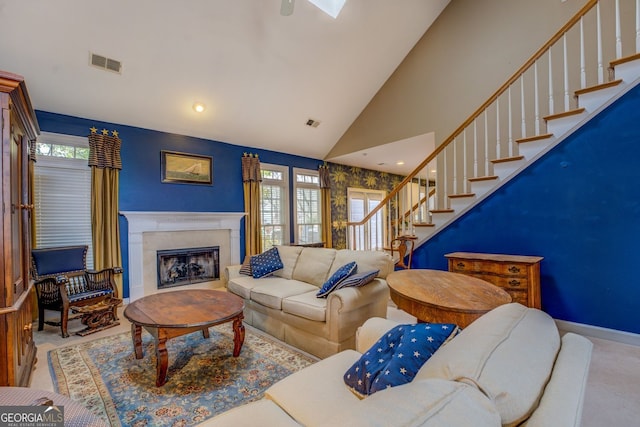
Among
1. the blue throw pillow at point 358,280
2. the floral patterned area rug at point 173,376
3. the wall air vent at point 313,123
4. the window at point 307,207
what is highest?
the wall air vent at point 313,123

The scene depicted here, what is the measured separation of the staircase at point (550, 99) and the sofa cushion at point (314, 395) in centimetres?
302

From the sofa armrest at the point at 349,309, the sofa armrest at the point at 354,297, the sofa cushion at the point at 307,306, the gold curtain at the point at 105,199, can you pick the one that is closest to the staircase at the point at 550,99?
the sofa armrest at the point at 354,297

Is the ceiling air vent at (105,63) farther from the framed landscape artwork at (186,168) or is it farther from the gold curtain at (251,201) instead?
the gold curtain at (251,201)

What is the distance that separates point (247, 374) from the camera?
2275 mm

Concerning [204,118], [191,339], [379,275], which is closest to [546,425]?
[379,275]

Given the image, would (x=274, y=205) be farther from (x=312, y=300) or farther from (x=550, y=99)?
(x=550, y=99)

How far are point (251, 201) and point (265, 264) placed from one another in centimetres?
206

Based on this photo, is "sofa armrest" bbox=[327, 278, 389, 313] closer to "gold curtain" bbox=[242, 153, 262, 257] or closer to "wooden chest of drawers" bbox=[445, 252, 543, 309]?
"wooden chest of drawers" bbox=[445, 252, 543, 309]

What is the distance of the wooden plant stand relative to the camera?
3207mm

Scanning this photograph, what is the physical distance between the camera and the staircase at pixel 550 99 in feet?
9.06

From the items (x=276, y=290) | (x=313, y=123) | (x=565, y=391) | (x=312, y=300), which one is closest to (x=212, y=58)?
(x=313, y=123)

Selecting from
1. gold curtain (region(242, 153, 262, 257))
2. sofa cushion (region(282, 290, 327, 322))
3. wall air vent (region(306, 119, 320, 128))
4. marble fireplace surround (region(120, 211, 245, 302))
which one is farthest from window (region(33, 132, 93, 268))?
wall air vent (region(306, 119, 320, 128))

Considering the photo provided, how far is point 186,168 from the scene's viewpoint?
15.8ft

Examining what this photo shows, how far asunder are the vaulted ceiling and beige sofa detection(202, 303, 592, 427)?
12.9 feet
